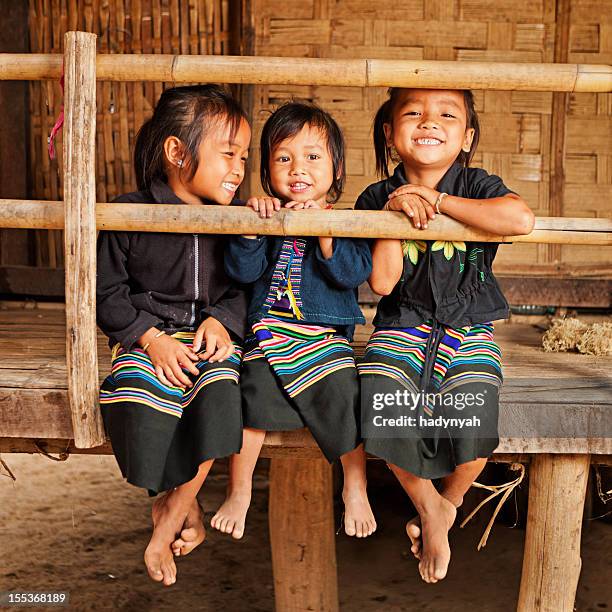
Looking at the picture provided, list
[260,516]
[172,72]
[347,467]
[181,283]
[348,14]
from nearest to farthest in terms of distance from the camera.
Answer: [172,72]
[347,467]
[181,283]
[348,14]
[260,516]

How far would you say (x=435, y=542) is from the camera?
2430 mm

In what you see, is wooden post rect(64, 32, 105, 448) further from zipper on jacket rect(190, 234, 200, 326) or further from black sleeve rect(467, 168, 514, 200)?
black sleeve rect(467, 168, 514, 200)

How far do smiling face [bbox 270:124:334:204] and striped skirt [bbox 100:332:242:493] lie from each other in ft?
1.91

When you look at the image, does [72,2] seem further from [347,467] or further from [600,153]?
[347,467]

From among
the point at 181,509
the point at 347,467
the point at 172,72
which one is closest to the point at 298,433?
the point at 347,467

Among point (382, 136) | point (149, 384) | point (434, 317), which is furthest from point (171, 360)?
point (382, 136)

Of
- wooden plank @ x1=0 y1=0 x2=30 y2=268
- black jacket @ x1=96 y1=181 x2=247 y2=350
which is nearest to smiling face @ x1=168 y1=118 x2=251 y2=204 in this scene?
black jacket @ x1=96 y1=181 x2=247 y2=350

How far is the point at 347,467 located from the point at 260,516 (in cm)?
271

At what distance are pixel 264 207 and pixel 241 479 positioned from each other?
752mm

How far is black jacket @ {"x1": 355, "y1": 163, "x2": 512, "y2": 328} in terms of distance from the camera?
2623 millimetres

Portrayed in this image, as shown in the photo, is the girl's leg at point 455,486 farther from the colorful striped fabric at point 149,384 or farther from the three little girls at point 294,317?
the colorful striped fabric at point 149,384

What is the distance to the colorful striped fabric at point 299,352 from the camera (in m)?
2.46

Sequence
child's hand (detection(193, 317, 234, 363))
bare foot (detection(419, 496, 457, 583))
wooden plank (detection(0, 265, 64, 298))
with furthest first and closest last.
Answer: wooden plank (detection(0, 265, 64, 298))
child's hand (detection(193, 317, 234, 363))
bare foot (detection(419, 496, 457, 583))

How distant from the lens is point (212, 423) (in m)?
2.35
